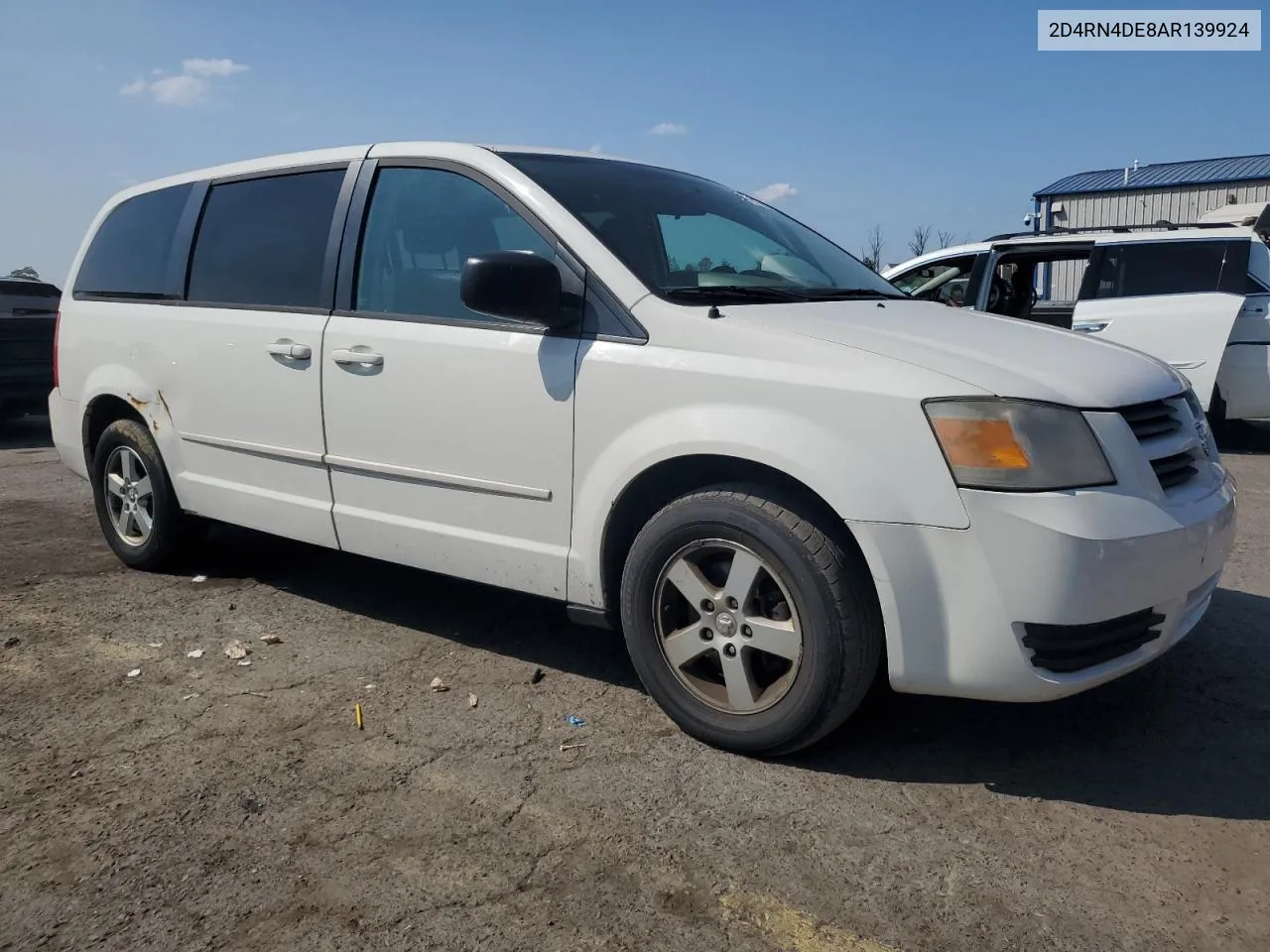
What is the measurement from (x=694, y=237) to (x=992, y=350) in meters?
1.20

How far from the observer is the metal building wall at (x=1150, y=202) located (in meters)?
25.6

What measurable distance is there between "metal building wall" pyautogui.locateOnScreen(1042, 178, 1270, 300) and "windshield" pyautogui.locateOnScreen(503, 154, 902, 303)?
2370cm

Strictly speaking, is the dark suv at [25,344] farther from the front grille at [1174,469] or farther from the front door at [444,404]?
the front grille at [1174,469]

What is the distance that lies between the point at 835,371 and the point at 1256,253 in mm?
7028

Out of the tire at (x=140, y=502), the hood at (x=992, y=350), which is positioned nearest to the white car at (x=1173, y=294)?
the hood at (x=992, y=350)

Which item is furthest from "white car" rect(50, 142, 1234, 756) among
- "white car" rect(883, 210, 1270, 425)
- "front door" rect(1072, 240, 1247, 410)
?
"front door" rect(1072, 240, 1247, 410)

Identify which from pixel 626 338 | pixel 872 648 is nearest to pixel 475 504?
pixel 626 338

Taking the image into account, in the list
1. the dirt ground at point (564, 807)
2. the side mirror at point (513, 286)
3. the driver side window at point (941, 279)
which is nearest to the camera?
the dirt ground at point (564, 807)

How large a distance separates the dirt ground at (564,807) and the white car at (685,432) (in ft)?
1.06

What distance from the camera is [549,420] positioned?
3.18 meters

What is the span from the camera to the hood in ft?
8.69

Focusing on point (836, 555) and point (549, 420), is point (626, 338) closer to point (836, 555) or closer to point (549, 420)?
point (549, 420)

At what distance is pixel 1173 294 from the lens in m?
8.20

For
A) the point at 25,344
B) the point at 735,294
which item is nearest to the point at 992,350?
the point at 735,294
